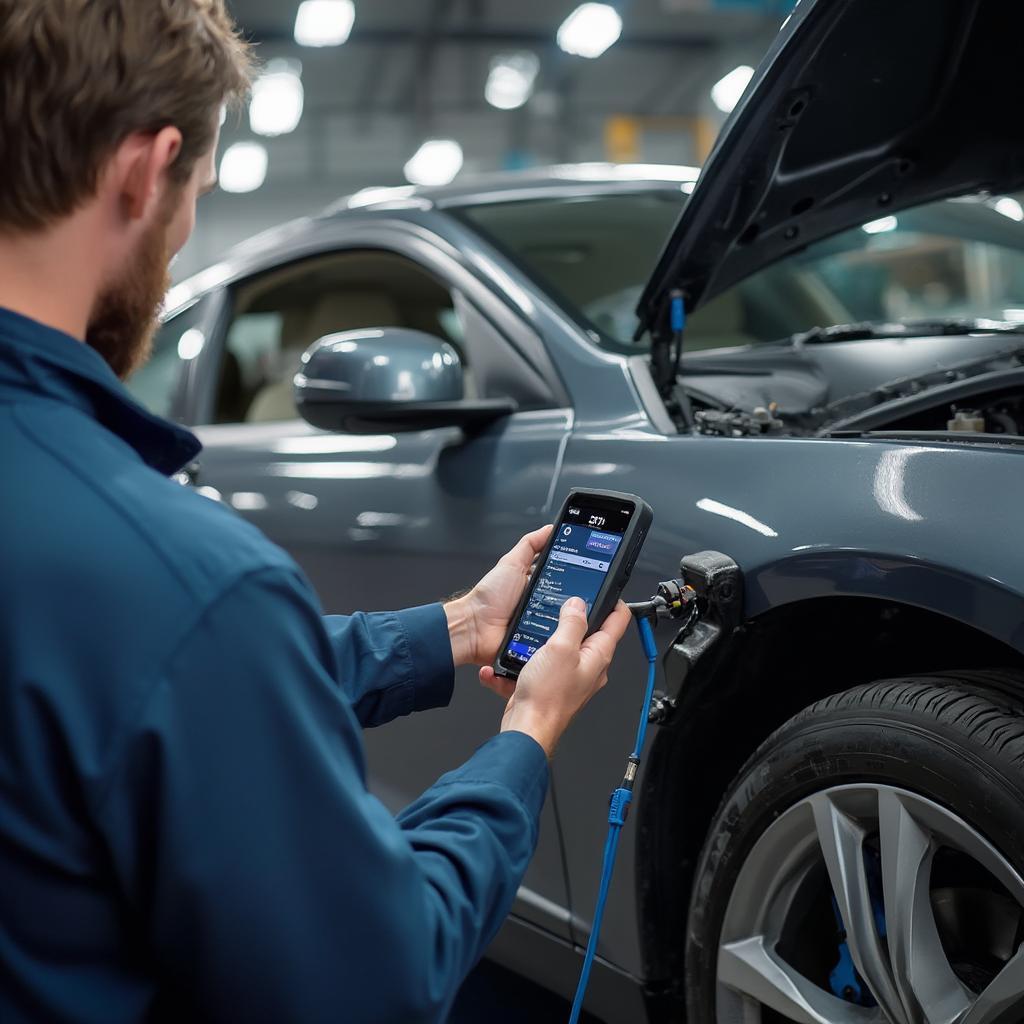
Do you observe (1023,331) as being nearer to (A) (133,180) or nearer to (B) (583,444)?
(B) (583,444)

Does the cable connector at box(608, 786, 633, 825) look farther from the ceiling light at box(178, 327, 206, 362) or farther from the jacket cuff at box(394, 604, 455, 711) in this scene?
the ceiling light at box(178, 327, 206, 362)

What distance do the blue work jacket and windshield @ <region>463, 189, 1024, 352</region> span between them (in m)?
1.44

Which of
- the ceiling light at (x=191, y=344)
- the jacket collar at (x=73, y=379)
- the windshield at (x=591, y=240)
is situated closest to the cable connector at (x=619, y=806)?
the jacket collar at (x=73, y=379)

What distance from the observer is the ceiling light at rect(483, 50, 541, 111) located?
1516 cm

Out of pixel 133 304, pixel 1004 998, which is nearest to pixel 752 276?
pixel 1004 998

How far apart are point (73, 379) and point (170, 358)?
2431mm

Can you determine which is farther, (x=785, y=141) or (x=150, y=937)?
(x=785, y=141)

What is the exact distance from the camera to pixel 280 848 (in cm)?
78

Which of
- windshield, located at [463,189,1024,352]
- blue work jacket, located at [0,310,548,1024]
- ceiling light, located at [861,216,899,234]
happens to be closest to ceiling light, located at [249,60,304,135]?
windshield, located at [463,189,1024,352]

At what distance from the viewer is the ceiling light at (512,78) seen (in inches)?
597

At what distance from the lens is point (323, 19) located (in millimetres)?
11297

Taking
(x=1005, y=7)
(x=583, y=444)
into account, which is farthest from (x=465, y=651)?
(x=1005, y=7)

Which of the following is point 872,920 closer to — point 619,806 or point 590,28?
point 619,806

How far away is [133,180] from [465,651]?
2.48 feet
